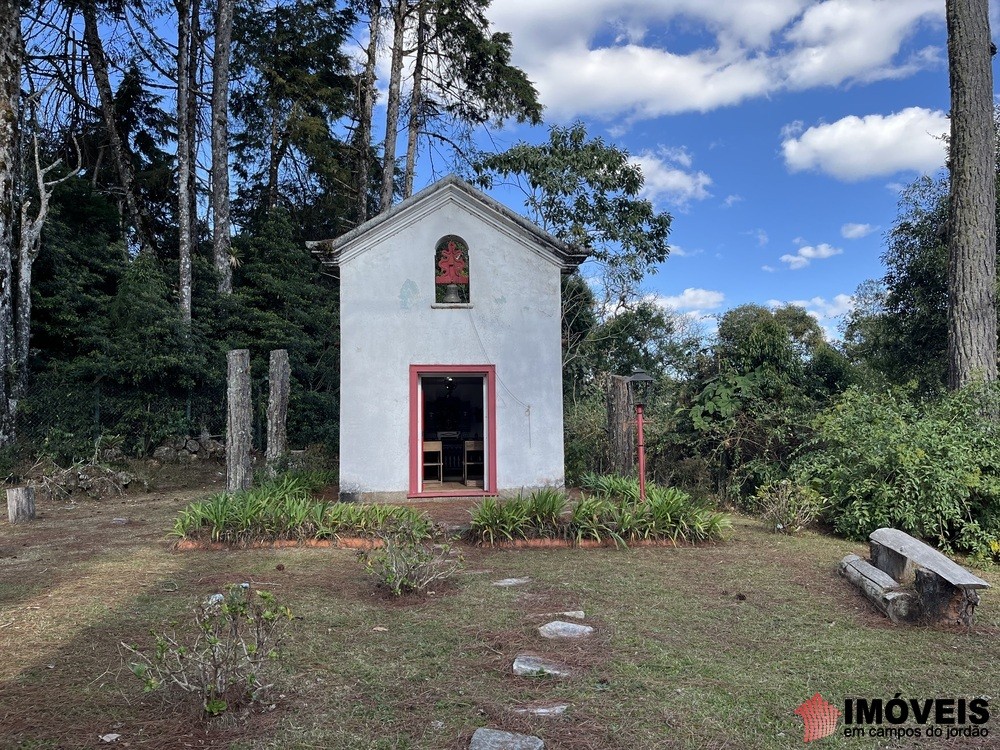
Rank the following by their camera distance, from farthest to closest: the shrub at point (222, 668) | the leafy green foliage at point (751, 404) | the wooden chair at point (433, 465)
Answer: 1. the wooden chair at point (433, 465)
2. the leafy green foliage at point (751, 404)
3. the shrub at point (222, 668)

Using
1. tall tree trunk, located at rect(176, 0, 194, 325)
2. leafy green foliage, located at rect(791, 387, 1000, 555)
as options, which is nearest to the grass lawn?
leafy green foliage, located at rect(791, 387, 1000, 555)

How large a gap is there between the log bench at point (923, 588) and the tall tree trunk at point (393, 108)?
1664cm

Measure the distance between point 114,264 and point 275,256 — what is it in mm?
4703

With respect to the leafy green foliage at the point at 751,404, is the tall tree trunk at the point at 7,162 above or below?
above

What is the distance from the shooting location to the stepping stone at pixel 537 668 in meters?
4.48

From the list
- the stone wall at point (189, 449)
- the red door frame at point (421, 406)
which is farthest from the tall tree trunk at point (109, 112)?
the red door frame at point (421, 406)

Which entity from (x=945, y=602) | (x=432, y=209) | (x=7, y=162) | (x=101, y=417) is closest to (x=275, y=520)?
(x=432, y=209)

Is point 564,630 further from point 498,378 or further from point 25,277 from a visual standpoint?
point 25,277

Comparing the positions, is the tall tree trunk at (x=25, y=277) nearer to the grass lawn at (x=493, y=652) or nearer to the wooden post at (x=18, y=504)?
the wooden post at (x=18, y=504)

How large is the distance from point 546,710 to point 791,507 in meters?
7.06

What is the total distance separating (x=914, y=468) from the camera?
8758 millimetres

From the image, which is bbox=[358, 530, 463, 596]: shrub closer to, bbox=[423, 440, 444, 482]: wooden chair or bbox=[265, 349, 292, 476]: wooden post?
bbox=[265, 349, 292, 476]: wooden post

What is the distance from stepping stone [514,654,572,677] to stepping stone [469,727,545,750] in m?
0.86

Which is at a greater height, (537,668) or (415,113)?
(415,113)
